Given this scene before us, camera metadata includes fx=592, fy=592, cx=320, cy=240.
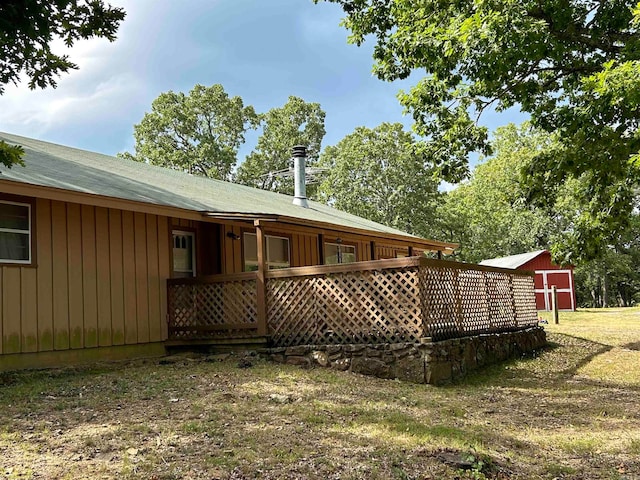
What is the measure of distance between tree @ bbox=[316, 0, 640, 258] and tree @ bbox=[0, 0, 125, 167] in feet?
18.4

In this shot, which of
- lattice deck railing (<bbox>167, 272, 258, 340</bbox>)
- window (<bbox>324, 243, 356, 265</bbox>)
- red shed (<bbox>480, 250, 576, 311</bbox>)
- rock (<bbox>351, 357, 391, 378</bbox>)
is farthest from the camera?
red shed (<bbox>480, 250, 576, 311</bbox>)

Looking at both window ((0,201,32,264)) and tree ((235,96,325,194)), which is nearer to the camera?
window ((0,201,32,264))

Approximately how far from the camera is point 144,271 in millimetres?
9914

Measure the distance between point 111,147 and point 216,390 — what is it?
1522 inches

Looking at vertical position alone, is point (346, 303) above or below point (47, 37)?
below

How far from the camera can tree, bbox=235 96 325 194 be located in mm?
41656

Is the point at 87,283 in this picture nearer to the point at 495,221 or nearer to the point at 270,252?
the point at 270,252

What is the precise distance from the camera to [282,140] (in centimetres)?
4303

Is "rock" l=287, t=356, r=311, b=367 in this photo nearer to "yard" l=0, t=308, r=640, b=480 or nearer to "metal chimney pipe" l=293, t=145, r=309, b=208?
"yard" l=0, t=308, r=640, b=480

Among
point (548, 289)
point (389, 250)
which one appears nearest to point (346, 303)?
point (389, 250)

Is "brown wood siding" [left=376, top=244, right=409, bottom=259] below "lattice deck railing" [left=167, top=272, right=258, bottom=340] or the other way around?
the other way around

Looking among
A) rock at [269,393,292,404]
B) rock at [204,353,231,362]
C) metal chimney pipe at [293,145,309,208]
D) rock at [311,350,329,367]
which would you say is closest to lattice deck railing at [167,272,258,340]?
rock at [204,353,231,362]

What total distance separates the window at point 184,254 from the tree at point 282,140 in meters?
30.1

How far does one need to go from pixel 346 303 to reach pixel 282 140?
115 ft
